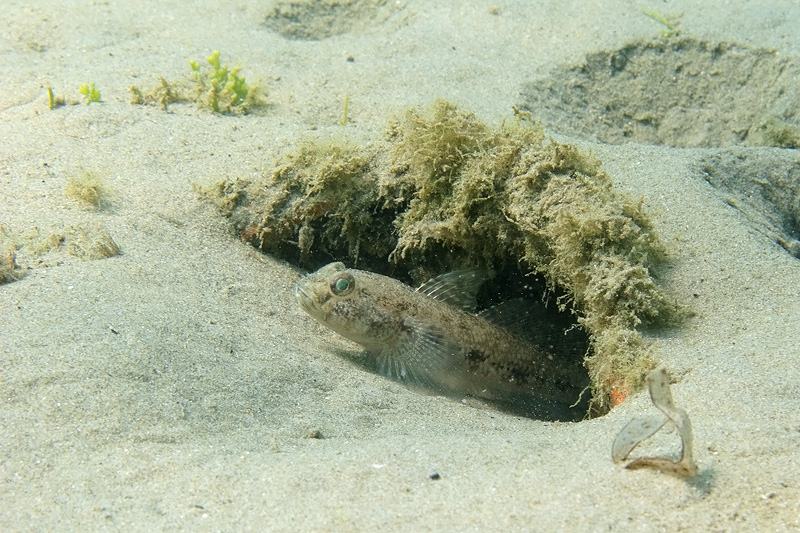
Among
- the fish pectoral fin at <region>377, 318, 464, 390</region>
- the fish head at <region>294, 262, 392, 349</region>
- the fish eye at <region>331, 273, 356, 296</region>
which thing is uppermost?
the fish eye at <region>331, 273, 356, 296</region>

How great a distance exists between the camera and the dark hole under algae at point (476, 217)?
3150 mm

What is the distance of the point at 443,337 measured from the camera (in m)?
3.94

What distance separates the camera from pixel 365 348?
13.5ft

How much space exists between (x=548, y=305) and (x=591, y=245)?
1.22 metres

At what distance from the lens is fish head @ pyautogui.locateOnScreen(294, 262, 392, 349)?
3.74 m

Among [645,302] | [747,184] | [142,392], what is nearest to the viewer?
[142,392]

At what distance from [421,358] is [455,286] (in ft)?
2.03

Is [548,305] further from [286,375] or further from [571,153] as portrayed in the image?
[286,375]

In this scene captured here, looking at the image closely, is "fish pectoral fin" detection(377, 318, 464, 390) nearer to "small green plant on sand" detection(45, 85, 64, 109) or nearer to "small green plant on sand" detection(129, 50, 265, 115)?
"small green plant on sand" detection(129, 50, 265, 115)

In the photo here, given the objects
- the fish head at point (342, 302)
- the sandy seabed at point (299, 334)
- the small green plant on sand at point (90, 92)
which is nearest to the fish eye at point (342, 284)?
the fish head at point (342, 302)

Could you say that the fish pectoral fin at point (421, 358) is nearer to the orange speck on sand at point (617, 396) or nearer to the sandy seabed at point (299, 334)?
the sandy seabed at point (299, 334)

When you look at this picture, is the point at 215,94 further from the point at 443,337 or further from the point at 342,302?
the point at 443,337

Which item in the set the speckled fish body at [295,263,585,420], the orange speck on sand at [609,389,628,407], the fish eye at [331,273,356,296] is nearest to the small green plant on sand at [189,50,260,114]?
the speckled fish body at [295,263,585,420]

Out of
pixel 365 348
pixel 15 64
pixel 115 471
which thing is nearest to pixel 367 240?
pixel 365 348
